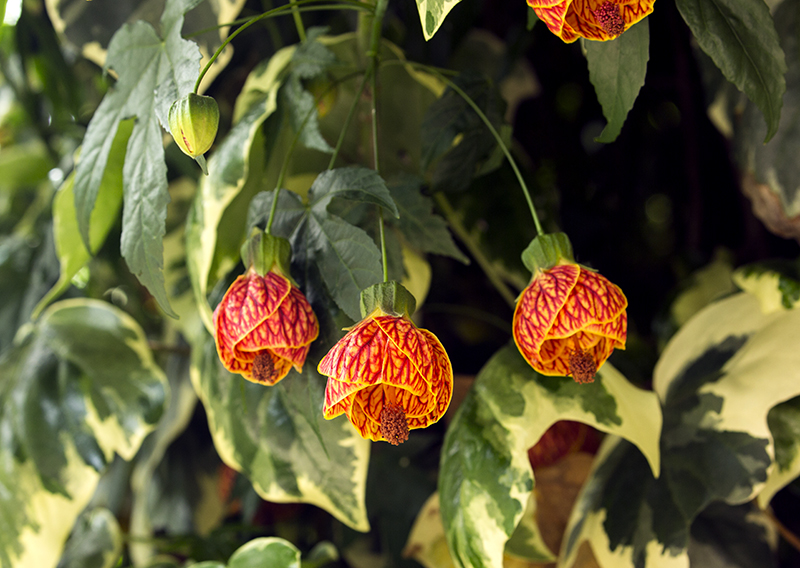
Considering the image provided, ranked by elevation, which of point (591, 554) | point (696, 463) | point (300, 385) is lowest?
point (591, 554)

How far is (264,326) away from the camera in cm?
28

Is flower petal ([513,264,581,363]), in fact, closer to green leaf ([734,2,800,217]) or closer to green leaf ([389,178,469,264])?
green leaf ([389,178,469,264])

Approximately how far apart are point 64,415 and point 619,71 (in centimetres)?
49

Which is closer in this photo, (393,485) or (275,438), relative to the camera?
(275,438)

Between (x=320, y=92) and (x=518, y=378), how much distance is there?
0.22 metres

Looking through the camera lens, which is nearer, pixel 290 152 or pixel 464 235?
pixel 290 152

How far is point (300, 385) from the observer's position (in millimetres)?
347

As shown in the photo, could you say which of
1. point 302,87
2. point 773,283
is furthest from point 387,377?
point 773,283

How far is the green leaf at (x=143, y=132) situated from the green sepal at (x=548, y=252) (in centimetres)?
18

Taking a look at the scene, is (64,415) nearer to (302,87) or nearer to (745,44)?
(302,87)

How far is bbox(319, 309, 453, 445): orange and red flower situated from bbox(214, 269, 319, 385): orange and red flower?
0.11 ft

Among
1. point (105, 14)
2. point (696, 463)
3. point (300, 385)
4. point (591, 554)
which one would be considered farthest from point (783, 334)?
point (105, 14)

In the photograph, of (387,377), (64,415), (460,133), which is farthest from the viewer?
(64,415)

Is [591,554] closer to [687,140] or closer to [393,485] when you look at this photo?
[393,485]
